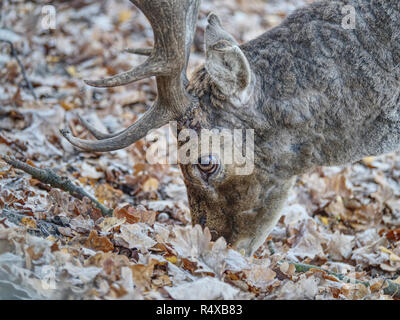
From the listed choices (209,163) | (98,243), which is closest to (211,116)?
(209,163)

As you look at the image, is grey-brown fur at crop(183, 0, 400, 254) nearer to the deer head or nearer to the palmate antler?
the deer head

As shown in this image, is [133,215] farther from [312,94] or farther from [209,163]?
[312,94]

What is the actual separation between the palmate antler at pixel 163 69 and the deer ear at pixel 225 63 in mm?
191

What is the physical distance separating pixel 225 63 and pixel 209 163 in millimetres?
814

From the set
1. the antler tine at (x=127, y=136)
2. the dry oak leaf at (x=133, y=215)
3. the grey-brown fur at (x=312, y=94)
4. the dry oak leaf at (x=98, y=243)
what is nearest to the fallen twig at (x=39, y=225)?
the dry oak leaf at (x=98, y=243)

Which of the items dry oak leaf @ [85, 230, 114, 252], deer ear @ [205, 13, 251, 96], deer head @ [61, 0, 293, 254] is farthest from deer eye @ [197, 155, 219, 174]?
dry oak leaf @ [85, 230, 114, 252]

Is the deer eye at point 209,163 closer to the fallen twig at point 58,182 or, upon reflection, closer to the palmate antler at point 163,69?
the palmate antler at point 163,69

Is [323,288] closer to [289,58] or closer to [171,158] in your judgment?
[289,58]

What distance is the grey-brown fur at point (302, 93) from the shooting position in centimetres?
459

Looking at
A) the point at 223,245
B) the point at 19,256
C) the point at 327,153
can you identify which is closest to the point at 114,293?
the point at 19,256

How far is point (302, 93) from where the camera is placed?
4.60 m

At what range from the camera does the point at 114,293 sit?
10.4ft
